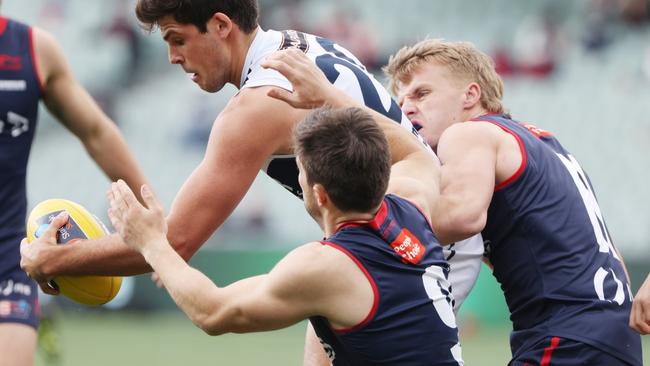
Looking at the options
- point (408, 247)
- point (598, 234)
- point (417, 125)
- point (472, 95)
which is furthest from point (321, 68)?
point (598, 234)

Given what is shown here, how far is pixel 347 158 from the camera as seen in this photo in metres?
4.00

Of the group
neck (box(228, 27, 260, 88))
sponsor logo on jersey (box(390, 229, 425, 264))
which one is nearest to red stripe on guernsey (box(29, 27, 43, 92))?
neck (box(228, 27, 260, 88))

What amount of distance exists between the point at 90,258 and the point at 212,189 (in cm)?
60

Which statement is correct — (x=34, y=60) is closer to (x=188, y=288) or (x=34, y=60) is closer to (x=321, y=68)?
(x=321, y=68)

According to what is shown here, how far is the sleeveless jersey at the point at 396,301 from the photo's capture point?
158 inches

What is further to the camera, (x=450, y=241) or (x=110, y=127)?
(x=110, y=127)

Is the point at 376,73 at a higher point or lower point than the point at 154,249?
lower

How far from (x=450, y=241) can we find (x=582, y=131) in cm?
1313

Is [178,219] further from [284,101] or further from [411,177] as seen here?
[411,177]

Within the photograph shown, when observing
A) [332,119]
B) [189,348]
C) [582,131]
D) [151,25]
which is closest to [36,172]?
[189,348]

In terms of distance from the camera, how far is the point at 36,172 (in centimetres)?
1789

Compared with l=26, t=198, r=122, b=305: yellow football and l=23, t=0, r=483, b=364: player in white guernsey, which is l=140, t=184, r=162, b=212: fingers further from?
l=26, t=198, r=122, b=305: yellow football

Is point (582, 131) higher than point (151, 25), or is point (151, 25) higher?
point (151, 25)

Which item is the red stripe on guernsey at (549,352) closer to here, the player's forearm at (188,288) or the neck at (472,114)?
the neck at (472,114)
